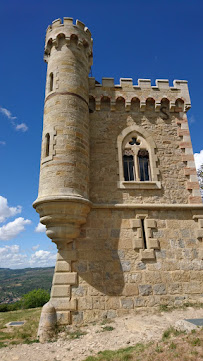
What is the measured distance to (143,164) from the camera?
32.6ft

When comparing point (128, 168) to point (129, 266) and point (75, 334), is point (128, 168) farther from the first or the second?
point (75, 334)

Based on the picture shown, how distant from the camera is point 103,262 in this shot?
798 cm

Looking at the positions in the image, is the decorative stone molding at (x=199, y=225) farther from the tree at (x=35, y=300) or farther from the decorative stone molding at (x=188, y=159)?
the tree at (x=35, y=300)

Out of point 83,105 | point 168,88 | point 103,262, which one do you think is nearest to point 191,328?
point 103,262

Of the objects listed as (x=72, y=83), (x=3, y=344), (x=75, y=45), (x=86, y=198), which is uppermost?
(x=75, y=45)

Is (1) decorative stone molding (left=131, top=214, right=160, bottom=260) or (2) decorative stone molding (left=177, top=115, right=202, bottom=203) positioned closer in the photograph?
(1) decorative stone molding (left=131, top=214, right=160, bottom=260)

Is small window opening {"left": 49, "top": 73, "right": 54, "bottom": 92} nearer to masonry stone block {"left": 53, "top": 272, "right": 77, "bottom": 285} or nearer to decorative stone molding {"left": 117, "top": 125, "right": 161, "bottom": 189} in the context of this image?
decorative stone molding {"left": 117, "top": 125, "right": 161, "bottom": 189}


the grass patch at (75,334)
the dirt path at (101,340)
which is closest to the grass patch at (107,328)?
the dirt path at (101,340)

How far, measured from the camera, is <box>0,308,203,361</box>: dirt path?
5.49m

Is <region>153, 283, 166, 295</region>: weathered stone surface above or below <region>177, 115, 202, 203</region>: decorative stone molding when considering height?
below

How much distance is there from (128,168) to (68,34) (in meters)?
6.35

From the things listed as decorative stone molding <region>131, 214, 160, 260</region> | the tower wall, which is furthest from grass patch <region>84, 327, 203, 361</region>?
the tower wall

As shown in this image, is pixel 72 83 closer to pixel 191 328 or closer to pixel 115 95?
pixel 115 95

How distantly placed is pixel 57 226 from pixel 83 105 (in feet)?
16.5
